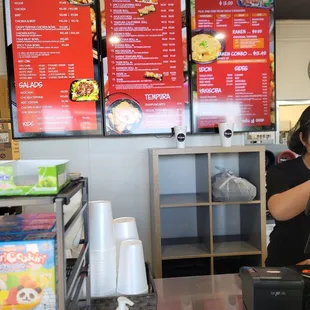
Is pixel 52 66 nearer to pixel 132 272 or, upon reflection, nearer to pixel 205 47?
pixel 205 47

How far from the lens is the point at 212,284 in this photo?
1.47 m

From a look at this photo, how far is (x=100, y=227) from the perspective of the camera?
45.3 inches

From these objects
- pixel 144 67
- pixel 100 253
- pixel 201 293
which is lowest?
pixel 201 293

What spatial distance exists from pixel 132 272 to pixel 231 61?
1892 millimetres

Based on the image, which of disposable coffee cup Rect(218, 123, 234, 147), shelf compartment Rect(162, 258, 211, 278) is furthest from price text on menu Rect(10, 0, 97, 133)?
shelf compartment Rect(162, 258, 211, 278)

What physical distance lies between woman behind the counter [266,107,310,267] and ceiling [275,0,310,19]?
2754 millimetres

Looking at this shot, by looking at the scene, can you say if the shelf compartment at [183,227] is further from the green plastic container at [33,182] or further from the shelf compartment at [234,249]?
the green plastic container at [33,182]

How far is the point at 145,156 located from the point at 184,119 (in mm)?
407

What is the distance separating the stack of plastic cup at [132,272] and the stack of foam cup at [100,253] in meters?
0.04

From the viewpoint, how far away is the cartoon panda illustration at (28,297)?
2.64 ft

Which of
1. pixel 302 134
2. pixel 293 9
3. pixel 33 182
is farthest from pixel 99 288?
pixel 293 9

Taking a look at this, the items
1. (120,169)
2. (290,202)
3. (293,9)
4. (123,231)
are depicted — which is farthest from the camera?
(293,9)

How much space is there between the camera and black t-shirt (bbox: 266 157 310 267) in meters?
1.66

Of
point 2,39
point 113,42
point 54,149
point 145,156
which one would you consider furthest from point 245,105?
point 2,39
